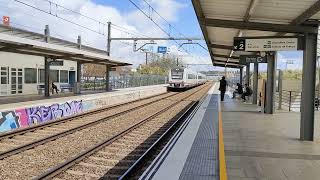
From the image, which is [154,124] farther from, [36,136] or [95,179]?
[95,179]

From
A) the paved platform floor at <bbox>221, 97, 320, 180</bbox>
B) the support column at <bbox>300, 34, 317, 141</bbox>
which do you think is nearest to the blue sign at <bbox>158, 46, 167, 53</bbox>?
the paved platform floor at <bbox>221, 97, 320, 180</bbox>

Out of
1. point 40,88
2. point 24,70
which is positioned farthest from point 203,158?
point 24,70

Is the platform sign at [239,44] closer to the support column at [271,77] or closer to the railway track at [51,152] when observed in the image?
the railway track at [51,152]

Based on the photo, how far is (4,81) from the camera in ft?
103

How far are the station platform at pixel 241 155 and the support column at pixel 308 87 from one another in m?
0.33

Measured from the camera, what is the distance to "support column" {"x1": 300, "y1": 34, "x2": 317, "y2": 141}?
11.5 meters

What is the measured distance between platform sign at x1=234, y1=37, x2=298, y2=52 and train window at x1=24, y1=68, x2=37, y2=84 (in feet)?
81.0

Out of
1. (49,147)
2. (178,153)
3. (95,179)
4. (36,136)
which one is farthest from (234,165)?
(36,136)

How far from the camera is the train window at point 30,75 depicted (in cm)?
3481

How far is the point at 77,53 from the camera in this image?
2584 centimetres

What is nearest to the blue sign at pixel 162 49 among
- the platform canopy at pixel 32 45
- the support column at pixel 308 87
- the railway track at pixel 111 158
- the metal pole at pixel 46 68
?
the platform canopy at pixel 32 45

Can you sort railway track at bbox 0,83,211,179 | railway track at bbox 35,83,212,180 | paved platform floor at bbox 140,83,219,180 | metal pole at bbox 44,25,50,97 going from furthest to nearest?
metal pole at bbox 44,25,50,97 → railway track at bbox 0,83,211,179 → railway track at bbox 35,83,212,180 → paved platform floor at bbox 140,83,219,180

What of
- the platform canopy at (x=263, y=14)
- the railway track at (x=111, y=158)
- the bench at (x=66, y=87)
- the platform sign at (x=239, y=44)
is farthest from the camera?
the bench at (x=66, y=87)

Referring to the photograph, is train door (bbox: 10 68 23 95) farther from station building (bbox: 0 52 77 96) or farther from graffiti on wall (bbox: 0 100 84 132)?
graffiti on wall (bbox: 0 100 84 132)
